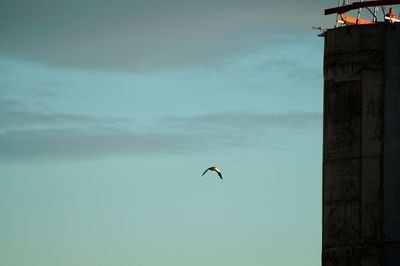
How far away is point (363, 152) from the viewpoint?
125 m

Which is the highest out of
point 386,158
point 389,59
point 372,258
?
point 389,59

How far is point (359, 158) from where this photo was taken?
125 meters

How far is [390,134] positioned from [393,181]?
3838 mm

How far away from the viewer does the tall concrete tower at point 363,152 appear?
123562mm

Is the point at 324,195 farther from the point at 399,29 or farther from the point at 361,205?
the point at 399,29

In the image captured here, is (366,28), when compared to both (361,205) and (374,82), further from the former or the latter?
(361,205)

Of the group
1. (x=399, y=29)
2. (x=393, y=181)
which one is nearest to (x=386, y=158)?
(x=393, y=181)

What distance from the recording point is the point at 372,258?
122750 mm

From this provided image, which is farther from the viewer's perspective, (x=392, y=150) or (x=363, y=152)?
(x=363, y=152)

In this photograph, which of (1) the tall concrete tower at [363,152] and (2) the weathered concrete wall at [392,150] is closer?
(2) the weathered concrete wall at [392,150]

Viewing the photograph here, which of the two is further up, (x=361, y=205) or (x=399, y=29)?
(x=399, y=29)

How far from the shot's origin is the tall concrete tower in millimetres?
123562

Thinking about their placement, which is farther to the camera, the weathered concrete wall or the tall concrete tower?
the tall concrete tower

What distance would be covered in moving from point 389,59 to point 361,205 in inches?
474
